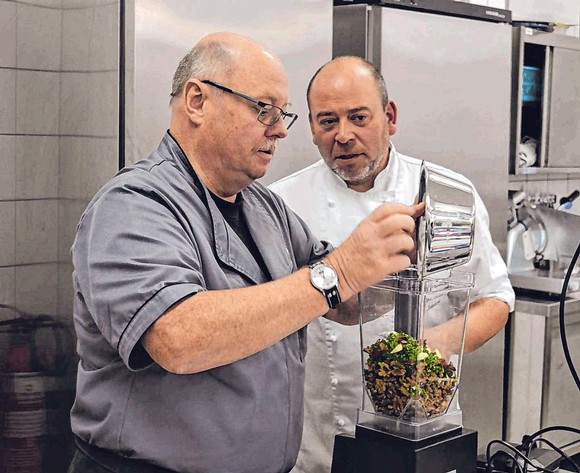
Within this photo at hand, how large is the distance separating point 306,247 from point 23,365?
2.14ft

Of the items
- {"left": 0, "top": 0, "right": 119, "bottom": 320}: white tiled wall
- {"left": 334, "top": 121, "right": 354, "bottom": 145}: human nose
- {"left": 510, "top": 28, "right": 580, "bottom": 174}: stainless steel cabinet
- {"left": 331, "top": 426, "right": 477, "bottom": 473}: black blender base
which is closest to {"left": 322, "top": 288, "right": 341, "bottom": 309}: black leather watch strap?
{"left": 331, "top": 426, "right": 477, "bottom": 473}: black blender base

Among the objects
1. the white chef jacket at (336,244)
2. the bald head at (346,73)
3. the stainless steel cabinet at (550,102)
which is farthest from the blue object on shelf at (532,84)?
the bald head at (346,73)

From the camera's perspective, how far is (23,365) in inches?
76.3

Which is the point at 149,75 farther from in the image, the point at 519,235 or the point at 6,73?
the point at 519,235

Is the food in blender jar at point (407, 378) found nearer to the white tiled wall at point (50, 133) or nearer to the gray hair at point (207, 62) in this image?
the gray hair at point (207, 62)

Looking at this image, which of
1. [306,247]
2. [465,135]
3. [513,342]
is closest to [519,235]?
[513,342]

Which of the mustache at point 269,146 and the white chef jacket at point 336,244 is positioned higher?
the mustache at point 269,146

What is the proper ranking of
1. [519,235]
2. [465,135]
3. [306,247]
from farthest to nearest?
1. [519,235]
2. [465,135]
3. [306,247]

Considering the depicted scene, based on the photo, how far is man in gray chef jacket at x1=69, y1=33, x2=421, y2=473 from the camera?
130 centimetres

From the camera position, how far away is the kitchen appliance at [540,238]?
12.3ft

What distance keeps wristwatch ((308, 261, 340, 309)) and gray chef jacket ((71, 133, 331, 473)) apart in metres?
0.16

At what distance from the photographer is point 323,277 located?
1.37 meters

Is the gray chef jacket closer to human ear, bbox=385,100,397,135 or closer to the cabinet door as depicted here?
human ear, bbox=385,100,397,135

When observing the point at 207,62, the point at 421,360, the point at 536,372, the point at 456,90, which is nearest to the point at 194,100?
the point at 207,62
